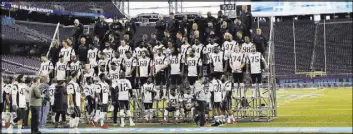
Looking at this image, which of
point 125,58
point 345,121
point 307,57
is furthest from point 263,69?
point 307,57

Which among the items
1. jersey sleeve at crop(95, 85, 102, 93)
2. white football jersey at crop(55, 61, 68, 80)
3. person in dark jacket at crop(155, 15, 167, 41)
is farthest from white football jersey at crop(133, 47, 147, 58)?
white football jersey at crop(55, 61, 68, 80)

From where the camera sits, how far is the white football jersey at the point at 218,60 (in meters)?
18.8

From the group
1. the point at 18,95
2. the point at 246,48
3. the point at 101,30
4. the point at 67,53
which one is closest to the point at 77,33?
the point at 101,30

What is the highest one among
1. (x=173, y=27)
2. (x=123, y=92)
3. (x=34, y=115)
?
(x=173, y=27)

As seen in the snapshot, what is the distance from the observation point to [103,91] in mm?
18703

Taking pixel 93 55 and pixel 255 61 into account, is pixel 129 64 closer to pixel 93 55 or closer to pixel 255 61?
pixel 93 55

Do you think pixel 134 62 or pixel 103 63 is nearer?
pixel 134 62

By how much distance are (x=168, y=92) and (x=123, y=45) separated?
7.46ft

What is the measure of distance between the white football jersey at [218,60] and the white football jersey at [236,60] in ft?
0.96

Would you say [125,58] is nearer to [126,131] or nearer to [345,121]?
[126,131]

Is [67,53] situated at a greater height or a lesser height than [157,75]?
greater

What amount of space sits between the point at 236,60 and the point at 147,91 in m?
3.19

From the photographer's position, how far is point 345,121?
1853 cm

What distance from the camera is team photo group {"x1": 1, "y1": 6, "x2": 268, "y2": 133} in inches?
714
